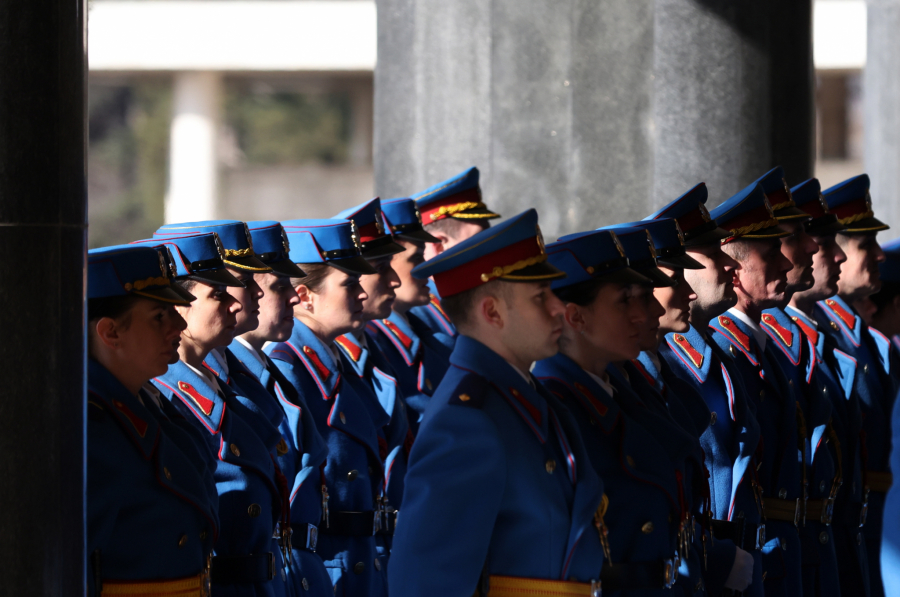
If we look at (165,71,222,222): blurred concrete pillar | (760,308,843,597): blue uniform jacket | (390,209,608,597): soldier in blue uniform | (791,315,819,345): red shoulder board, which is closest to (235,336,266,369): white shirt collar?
(390,209,608,597): soldier in blue uniform

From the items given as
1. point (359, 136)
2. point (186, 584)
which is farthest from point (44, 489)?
point (359, 136)

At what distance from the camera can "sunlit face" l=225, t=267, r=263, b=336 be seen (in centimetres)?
386

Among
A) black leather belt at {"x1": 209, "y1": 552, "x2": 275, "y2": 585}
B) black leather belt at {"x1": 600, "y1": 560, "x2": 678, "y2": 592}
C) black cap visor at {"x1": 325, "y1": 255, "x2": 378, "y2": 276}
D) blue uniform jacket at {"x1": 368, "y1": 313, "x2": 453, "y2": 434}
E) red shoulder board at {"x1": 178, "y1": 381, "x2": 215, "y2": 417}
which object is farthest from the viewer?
blue uniform jacket at {"x1": 368, "y1": 313, "x2": 453, "y2": 434}

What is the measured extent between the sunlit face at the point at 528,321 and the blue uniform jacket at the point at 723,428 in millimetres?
1077

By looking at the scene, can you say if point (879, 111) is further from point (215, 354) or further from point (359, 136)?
point (359, 136)

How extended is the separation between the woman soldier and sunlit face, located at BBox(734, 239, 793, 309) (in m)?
1.22

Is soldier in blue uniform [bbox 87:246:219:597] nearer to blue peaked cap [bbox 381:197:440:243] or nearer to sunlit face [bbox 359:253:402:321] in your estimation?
sunlit face [bbox 359:253:402:321]

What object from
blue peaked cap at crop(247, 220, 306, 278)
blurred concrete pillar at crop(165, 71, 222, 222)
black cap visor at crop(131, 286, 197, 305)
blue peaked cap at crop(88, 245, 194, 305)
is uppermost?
blurred concrete pillar at crop(165, 71, 222, 222)

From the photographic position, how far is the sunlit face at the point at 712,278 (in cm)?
420

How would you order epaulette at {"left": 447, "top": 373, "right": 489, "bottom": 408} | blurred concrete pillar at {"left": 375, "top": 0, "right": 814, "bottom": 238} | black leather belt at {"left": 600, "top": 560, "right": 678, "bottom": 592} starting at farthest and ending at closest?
1. blurred concrete pillar at {"left": 375, "top": 0, "right": 814, "bottom": 238}
2. black leather belt at {"left": 600, "top": 560, "right": 678, "bottom": 592}
3. epaulette at {"left": 447, "top": 373, "right": 489, "bottom": 408}

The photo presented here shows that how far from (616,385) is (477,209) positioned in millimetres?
2328

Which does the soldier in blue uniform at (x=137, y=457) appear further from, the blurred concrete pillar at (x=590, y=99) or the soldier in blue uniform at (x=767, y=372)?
the blurred concrete pillar at (x=590, y=99)

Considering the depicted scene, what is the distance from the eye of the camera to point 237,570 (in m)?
3.44

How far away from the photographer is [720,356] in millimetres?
4223
